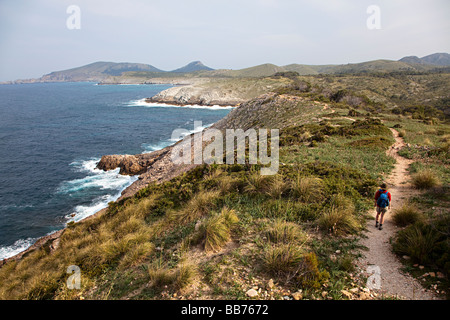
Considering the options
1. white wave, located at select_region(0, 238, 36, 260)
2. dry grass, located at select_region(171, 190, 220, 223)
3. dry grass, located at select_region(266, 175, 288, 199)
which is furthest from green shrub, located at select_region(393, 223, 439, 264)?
white wave, located at select_region(0, 238, 36, 260)

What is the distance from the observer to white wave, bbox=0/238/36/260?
16.8 m

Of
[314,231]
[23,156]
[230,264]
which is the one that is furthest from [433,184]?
[23,156]

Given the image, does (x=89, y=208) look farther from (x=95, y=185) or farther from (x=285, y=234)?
(x=285, y=234)

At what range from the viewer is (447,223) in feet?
19.1

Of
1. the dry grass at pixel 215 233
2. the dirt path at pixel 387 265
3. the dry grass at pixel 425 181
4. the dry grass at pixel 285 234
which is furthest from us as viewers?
the dry grass at pixel 425 181

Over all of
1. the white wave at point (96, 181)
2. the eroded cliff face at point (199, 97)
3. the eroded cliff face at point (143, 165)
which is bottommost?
the white wave at point (96, 181)

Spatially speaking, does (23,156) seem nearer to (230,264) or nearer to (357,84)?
(230,264)

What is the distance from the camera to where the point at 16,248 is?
691 inches

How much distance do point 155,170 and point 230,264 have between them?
24.9 meters

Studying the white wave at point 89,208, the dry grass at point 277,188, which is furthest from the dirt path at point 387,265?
the white wave at point 89,208

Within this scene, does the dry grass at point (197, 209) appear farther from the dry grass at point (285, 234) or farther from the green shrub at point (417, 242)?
the green shrub at point (417, 242)

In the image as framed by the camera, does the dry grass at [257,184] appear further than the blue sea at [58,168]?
No

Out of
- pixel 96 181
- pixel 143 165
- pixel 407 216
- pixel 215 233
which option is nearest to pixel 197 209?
pixel 215 233

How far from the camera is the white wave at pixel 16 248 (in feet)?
55.2
